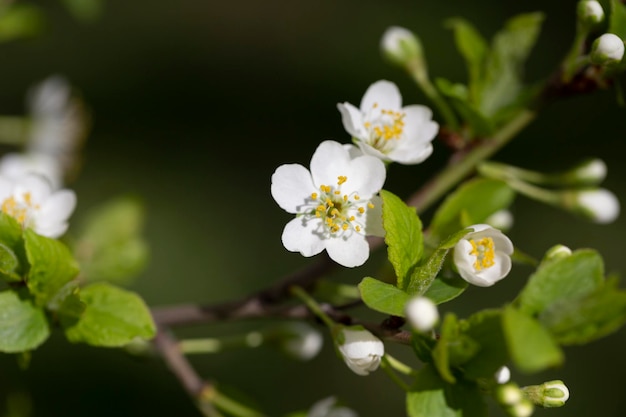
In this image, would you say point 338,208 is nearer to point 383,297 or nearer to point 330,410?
point 383,297

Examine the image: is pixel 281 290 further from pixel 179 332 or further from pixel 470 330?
pixel 179 332

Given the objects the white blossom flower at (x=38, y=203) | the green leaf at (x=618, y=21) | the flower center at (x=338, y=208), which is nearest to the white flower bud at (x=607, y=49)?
the green leaf at (x=618, y=21)

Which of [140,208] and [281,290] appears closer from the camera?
[281,290]

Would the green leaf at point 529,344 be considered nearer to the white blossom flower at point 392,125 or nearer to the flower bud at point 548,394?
the flower bud at point 548,394

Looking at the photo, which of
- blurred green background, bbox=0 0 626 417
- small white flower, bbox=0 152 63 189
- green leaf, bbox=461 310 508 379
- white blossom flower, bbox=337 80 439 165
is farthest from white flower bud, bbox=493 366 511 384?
blurred green background, bbox=0 0 626 417

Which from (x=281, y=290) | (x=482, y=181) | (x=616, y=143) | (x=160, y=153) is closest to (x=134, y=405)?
(x=160, y=153)
